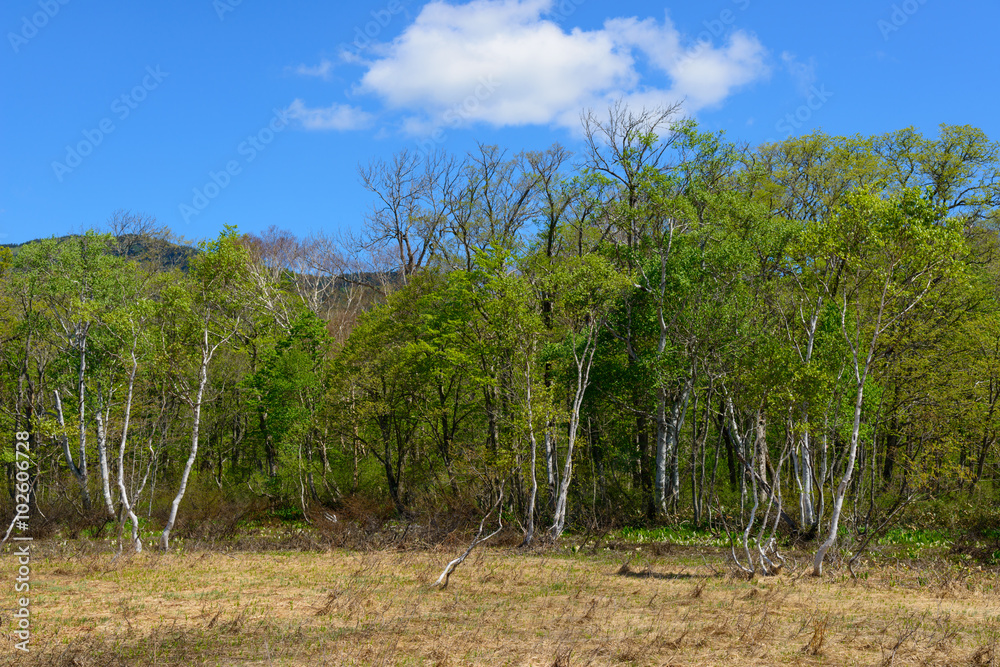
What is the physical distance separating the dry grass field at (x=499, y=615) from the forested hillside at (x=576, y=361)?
124 inches

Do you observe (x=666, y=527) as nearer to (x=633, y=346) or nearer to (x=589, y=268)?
(x=633, y=346)

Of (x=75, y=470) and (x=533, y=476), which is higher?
(x=533, y=476)

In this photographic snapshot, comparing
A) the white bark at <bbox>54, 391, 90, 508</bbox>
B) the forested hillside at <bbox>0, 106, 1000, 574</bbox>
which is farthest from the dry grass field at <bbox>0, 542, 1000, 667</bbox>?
the white bark at <bbox>54, 391, 90, 508</bbox>

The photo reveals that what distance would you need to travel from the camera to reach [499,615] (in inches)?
454

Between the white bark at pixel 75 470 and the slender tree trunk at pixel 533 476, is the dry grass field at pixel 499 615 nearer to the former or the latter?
the slender tree trunk at pixel 533 476

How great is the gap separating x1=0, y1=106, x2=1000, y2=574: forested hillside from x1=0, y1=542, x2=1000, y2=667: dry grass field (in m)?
3.15

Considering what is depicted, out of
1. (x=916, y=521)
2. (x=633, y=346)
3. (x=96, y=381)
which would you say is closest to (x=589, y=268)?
(x=633, y=346)

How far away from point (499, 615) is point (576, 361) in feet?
50.4

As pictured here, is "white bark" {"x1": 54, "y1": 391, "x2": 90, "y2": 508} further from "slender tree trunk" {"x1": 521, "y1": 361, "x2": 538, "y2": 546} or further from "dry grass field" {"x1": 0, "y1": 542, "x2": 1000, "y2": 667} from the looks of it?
"slender tree trunk" {"x1": 521, "y1": 361, "x2": 538, "y2": 546}

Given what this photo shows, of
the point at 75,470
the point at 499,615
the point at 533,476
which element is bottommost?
the point at 499,615

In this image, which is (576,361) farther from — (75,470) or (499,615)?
(75,470)

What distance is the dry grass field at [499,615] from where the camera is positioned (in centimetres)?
901

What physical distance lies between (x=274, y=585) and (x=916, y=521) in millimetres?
Result: 20319

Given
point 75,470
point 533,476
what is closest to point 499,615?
point 533,476
